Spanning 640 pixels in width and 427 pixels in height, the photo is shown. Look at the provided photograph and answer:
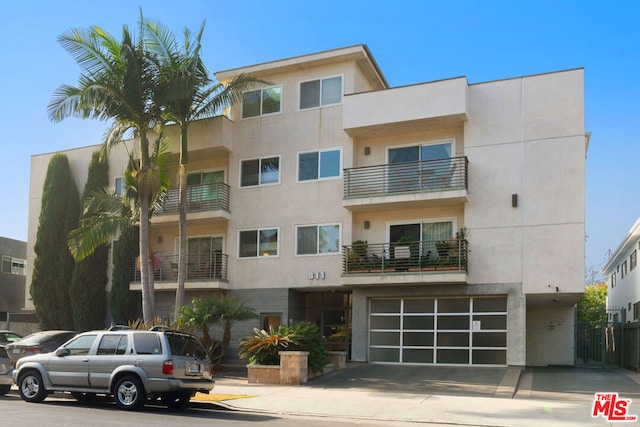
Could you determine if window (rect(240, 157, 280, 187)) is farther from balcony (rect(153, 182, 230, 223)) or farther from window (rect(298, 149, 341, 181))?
window (rect(298, 149, 341, 181))

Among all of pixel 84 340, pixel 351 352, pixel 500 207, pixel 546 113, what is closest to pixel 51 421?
pixel 84 340

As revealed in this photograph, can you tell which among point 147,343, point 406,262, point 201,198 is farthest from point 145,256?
point 147,343

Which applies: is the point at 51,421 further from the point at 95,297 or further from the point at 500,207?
the point at 95,297

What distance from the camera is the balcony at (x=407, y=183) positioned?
21906mm

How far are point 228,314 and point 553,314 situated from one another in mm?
12253

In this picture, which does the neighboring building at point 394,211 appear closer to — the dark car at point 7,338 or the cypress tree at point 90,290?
the cypress tree at point 90,290

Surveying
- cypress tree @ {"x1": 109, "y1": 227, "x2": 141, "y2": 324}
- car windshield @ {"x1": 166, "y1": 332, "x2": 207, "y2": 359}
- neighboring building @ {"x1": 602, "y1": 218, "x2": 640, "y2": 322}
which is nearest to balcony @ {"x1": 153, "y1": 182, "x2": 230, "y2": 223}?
cypress tree @ {"x1": 109, "y1": 227, "x2": 141, "y2": 324}

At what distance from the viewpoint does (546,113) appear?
2142 cm

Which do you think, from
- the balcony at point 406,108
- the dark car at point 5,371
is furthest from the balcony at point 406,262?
the dark car at point 5,371

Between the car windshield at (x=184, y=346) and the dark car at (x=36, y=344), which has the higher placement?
the car windshield at (x=184, y=346)

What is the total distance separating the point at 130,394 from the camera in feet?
43.8

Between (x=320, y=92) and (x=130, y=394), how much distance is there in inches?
588

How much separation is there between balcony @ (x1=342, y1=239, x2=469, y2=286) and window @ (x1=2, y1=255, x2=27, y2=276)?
23927 millimetres

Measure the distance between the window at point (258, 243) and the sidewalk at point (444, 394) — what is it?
4.96m
